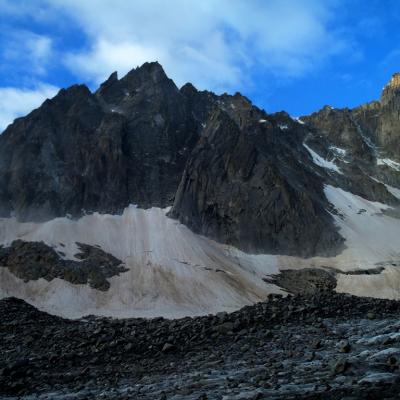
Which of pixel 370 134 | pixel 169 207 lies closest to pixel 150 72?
pixel 169 207

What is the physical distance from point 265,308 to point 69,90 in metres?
Result: 121

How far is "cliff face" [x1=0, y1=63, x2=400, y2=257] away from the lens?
392 ft

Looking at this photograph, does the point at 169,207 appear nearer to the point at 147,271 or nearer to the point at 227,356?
the point at 147,271

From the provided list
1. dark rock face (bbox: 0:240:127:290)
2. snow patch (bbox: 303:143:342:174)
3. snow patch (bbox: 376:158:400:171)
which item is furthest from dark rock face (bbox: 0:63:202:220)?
snow patch (bbox: 376:158:400:171)

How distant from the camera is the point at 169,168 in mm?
134625

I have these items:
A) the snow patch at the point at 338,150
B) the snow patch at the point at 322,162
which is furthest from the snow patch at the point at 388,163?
the snow patch at the point at 322,162

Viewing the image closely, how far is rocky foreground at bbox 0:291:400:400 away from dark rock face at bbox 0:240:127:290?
54815 mm

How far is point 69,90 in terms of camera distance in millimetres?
143000

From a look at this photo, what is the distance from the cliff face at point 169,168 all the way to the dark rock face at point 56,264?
15.6 metres

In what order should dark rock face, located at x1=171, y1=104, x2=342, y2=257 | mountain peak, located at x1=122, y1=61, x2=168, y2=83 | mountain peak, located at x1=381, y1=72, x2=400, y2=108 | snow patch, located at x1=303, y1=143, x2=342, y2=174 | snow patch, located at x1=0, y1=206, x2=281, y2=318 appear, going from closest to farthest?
1. snow patch, located at x1=0, y1=206, x2=281, y2=318
2. dark rock face, located at x1=171, y1=104, x2=342, y2=257
3. mountain peak, located at x1=122, y1=61, x2=168, y2=83
4. snow patch, located at x1=303, y1=143, x2=342, y2=174
5. mountain peak, located at x1=381, y1=72, x2=400, y2=108

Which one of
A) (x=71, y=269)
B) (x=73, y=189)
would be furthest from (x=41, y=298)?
(x=73, y=189)

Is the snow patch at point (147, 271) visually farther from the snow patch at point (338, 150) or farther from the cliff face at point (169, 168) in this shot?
the snow patch at point (338, 150)

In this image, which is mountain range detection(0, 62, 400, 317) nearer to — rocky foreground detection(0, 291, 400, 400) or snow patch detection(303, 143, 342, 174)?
snow patch detection(303, 143, 342, 174)

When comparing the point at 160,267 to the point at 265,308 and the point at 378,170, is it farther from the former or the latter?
the point at 378,170
